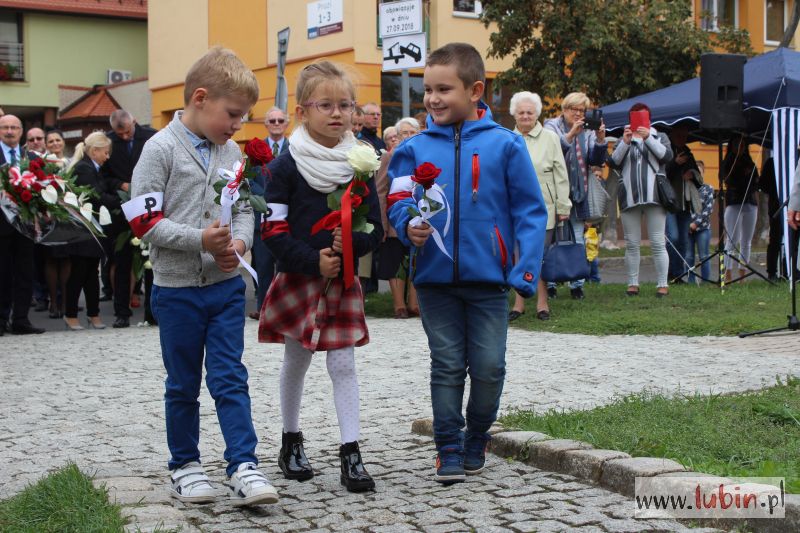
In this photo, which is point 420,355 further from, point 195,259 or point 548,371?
point 195,259

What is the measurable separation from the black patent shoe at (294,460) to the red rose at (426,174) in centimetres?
129

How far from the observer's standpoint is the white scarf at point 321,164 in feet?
16.8

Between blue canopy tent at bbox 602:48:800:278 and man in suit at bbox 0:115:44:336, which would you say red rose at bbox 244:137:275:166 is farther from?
blue canopy tent at bbox 602:48:800:278

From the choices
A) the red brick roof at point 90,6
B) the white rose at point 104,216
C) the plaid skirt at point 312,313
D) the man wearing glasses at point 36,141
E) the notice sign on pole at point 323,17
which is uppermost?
the red brick roof at point 90,6

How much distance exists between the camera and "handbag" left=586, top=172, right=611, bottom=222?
1255 cm

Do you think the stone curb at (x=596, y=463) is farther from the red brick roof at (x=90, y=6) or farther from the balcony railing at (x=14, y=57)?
the balcony railing at (x=14, y=57)

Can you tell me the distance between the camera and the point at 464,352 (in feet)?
17.4

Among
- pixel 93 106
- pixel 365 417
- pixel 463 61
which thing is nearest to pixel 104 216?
pixel 365 417

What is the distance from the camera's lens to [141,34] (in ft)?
144

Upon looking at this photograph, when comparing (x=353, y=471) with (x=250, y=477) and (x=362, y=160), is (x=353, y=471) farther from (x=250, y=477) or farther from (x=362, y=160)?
(x=362, y=160)

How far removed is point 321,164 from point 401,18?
8503 millimetres

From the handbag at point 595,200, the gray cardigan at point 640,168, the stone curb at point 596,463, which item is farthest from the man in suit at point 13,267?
the stone curb at point 596,463

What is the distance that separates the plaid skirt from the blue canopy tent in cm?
950

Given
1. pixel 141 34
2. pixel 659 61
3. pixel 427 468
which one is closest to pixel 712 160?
pixel 659 61
